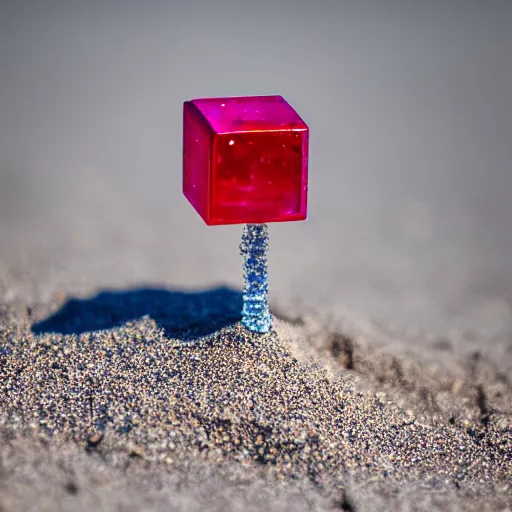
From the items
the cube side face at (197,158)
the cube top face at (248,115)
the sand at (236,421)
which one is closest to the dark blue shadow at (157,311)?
the sand at (236,421)

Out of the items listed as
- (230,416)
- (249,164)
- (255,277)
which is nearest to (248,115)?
(249,164)

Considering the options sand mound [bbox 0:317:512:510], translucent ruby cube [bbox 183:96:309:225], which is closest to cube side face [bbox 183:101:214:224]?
translucent ruby cube [bbox 183:96:309:225]

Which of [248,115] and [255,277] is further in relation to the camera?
[255,277]

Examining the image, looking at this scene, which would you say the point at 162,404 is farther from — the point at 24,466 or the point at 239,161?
the point at 239,161

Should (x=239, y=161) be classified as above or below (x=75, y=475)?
above

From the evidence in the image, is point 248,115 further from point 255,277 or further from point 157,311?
point 157,311

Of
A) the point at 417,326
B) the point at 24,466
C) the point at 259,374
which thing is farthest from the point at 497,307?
the point at 24,466

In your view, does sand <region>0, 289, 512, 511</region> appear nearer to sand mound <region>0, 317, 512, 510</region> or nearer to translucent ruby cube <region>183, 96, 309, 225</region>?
sand mound <region>0, 317, 512, 510</region>
